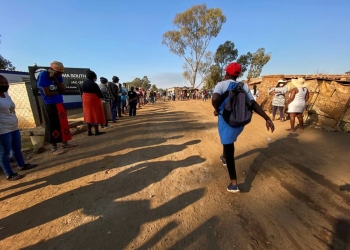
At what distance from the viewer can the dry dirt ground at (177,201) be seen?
1.93 metres

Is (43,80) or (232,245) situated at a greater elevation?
(43,80)

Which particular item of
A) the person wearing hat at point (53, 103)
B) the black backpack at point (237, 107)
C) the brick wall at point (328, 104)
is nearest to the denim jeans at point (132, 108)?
the person wearing hat at point (53, 103)

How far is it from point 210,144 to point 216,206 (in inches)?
99.7

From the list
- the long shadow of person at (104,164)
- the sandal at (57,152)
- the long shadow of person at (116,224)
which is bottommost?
the long shadow of person at (116,224)

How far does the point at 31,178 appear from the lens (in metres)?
3.20

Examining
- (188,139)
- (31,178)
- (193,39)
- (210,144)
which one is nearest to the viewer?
(31,178)

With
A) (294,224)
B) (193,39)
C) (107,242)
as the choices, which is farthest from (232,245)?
(193,39)

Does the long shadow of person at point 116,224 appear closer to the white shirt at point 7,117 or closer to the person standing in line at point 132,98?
the white shirt at point 7,117

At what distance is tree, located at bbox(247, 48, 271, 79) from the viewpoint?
3791 centimetres

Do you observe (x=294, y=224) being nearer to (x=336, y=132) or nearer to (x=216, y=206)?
(x=216, y=206)

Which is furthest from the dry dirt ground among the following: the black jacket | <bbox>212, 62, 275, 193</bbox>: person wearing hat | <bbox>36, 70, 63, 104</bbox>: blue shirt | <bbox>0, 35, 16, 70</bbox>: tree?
<bbox>0, 35, 16, 70</bbox>: tree

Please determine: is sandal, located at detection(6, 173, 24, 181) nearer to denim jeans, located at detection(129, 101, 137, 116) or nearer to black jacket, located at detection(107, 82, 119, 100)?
black jacket, located at detection(107, 82, 119, 100)

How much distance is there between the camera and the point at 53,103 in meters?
4.08

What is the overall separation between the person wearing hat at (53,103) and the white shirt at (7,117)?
2.71 feet
